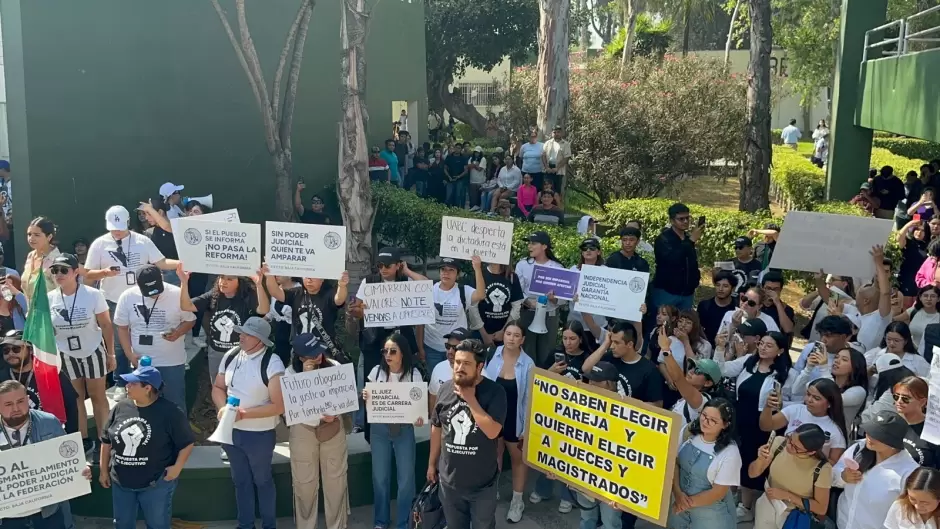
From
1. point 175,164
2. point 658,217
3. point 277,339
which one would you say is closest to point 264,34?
point 175,164

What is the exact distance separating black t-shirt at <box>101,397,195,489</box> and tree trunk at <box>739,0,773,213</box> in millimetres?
12462

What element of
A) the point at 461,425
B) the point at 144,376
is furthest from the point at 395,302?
the point at 144,376

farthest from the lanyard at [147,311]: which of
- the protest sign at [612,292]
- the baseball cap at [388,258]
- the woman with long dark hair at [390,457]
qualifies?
the protest sign at [612,292]

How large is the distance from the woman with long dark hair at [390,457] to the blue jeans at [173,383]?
1931mm

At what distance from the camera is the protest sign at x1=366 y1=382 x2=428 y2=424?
6.35m

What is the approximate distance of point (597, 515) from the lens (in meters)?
6.33

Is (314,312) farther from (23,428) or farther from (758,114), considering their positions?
(758,114)

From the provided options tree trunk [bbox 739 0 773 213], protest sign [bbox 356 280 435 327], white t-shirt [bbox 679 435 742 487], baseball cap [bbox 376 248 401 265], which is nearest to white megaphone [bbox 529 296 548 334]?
protest sign [bbox 356 280 435 327]

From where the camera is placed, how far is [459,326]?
767 centimetres

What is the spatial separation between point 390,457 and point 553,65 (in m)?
9.93

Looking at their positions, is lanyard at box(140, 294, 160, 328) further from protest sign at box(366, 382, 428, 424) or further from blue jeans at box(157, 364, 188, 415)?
protest sign at box(366, 382, 428, 424)

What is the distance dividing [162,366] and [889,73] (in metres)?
12.1

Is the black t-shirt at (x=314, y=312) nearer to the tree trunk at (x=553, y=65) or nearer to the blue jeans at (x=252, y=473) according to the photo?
the blue jeans at (x=252, y=473)

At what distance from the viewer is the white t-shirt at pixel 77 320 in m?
7.17
